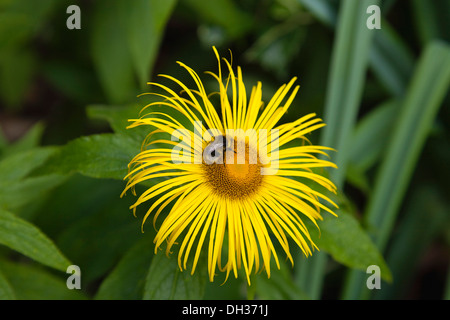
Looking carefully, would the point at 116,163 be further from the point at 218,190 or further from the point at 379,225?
the point at 379,225

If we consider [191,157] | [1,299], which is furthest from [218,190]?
[1,299]

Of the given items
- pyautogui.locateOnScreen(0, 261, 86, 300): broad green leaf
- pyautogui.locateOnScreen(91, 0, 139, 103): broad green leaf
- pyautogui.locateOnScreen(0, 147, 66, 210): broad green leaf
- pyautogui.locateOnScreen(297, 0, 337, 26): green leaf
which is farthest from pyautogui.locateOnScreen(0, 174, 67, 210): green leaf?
pyautogui.locateOnScreen(297, 0, 337, 26): green leaf

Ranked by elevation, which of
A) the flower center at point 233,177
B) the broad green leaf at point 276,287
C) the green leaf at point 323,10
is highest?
the green leaf at point 323,10

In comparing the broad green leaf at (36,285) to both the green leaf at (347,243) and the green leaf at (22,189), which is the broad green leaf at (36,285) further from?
the green leaf at (347,243)

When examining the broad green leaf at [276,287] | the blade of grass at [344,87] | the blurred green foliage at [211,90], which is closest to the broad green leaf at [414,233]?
the blurred green foliage at [211,90]

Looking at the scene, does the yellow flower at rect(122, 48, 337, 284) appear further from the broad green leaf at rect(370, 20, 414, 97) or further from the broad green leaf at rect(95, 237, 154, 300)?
the broad green leaf at rect(370, 20, 414, 97)
